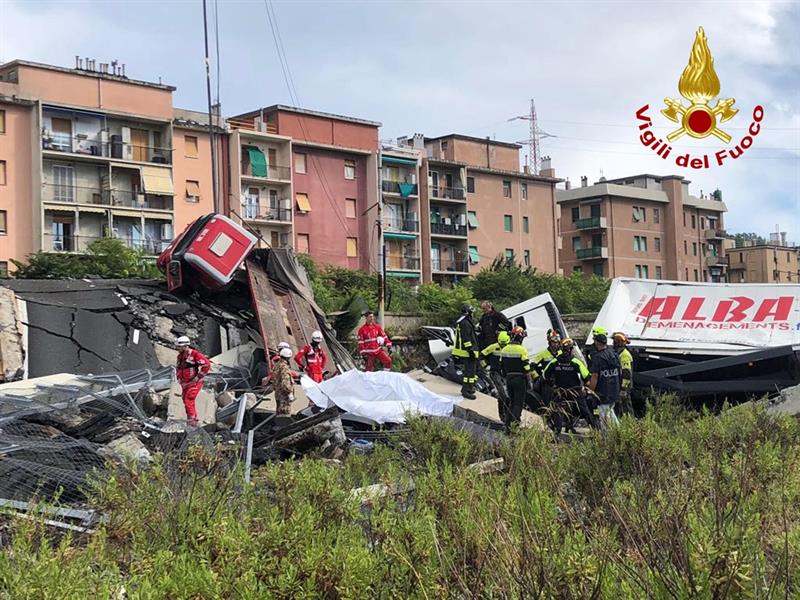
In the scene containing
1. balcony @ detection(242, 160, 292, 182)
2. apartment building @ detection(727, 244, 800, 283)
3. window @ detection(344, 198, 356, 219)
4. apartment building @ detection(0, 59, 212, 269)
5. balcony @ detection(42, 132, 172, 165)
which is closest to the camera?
apartment building @ detection(0, 59, 212, 269)

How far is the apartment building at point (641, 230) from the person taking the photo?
69.3 metres

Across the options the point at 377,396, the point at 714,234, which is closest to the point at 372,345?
the point at 377,396

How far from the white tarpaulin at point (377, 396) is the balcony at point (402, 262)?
41762 millimetres

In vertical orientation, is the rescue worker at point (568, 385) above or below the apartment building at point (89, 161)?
below

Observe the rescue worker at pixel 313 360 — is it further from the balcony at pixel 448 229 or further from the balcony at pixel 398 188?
the balcony at pixel 448 229

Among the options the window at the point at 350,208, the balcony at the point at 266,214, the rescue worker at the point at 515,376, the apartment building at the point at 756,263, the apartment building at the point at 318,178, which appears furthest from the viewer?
the apartment building at the point at 756,263

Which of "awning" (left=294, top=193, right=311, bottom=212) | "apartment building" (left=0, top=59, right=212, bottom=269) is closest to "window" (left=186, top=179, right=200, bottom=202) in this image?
"apartment building" (left=0, top=59, right=212, bottom=269)

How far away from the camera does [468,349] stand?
43.4 ft

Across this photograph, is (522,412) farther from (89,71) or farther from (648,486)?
(89,71)

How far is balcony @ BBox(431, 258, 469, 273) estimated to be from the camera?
56531mm

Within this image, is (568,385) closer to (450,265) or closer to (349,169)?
(349,169)

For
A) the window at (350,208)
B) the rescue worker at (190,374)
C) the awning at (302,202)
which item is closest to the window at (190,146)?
the awning at (302,202)

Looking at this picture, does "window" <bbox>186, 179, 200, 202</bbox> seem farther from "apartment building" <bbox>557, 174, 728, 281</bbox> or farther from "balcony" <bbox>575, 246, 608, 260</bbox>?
"balcony" <bbox>575, 246, 608, 260</bbox>

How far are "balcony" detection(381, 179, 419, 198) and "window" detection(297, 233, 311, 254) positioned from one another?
691cm
